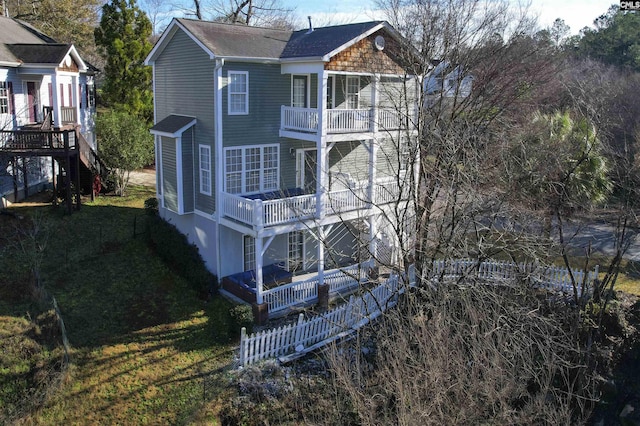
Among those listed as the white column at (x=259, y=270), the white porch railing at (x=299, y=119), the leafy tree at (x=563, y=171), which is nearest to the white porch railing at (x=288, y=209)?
the white column at (x=259, y=270)

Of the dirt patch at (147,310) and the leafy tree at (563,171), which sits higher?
the leafy tree at (563,171)

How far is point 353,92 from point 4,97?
14578mm

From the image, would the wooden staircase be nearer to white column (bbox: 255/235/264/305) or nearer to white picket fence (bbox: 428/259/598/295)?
white column (bbox: 255/235/264/305)

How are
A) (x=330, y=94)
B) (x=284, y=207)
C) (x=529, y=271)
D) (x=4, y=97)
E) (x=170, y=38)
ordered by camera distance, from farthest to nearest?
(x=4, y=97) < (x=330, y=94) < (x=170, y=38) < (x=284, y=207) < (x=529, y=271)

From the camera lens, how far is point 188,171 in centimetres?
1955

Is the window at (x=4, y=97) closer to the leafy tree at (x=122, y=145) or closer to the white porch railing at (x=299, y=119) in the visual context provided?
the leafy tree at (x=122, y=145)

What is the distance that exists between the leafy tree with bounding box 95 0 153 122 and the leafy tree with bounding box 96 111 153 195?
14.7 ft

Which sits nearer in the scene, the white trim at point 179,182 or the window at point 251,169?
the window at point 251,169

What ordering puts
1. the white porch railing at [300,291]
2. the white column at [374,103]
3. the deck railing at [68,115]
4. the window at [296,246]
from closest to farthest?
the white porch railing at [300,291], the white column at [374,103], the window at [296,246], the deck railing at [68,115]

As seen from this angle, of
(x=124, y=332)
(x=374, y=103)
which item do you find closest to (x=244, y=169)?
(x=374, y=103)

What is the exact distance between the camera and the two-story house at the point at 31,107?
69.3 feet

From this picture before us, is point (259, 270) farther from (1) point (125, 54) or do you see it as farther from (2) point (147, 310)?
(1) point (125, 54)

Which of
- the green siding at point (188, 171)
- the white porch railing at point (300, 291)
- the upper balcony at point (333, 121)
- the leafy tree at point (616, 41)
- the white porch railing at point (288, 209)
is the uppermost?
the leafy tree at point (616, 41)

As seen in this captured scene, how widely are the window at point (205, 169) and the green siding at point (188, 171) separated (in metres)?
0.46
